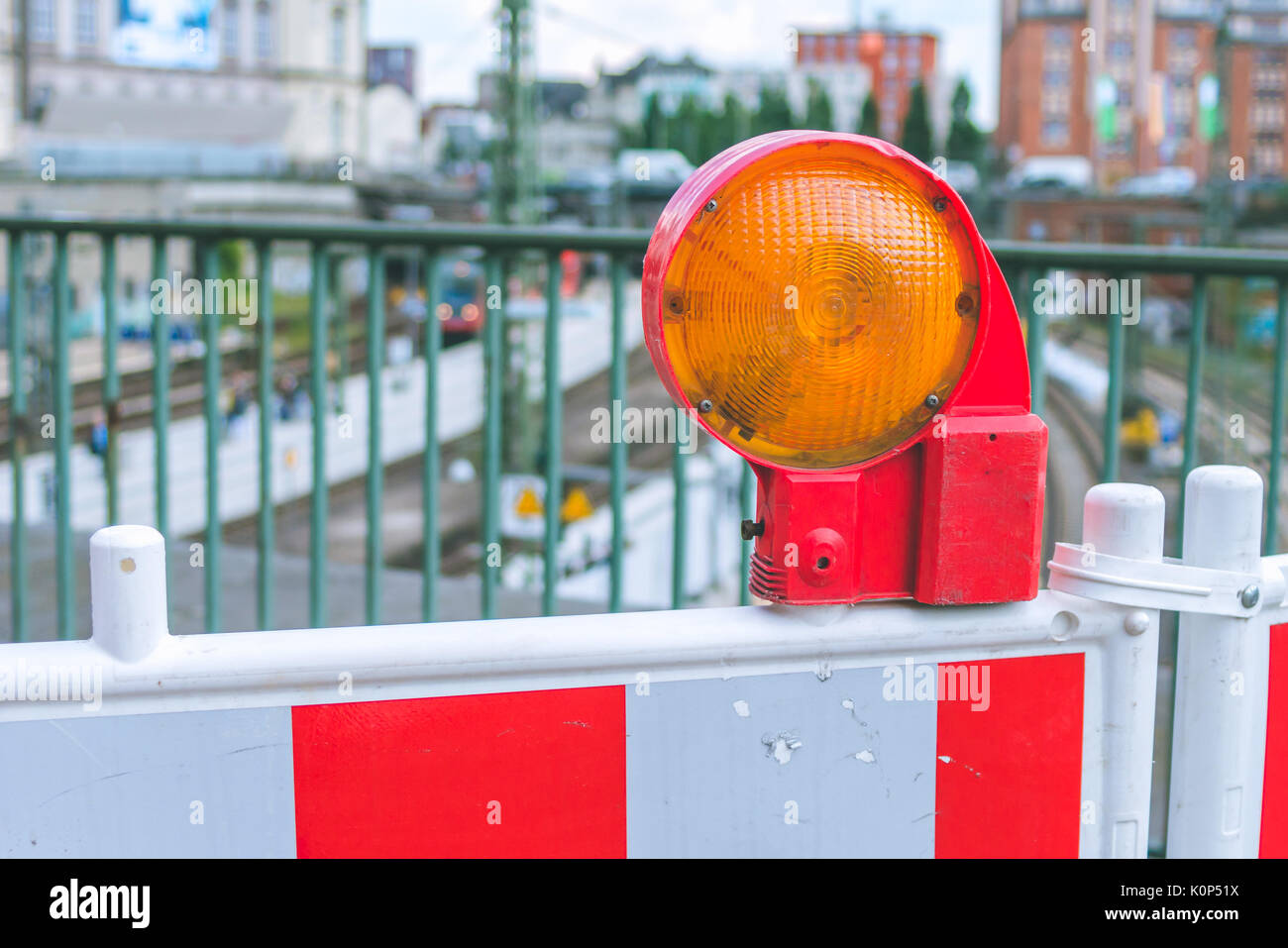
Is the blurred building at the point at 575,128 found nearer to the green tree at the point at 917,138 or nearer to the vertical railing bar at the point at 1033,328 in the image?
the green tree at the point at 917,138

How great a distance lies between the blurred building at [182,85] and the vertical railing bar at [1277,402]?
159 feet

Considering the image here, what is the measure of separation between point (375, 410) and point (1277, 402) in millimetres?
1888

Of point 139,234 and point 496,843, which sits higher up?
point 139,234

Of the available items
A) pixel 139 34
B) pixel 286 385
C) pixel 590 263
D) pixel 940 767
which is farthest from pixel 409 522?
pixel 139 34

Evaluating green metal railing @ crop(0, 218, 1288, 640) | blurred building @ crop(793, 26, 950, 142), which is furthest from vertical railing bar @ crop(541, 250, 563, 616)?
blurred building @ crop(793, 26, 950, 142)

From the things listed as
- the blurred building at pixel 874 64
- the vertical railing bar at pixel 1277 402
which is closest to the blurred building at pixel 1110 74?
the blurred building at pixel 874 64

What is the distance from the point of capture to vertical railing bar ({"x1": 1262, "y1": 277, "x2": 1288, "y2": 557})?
9.43ft

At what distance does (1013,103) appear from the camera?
9550cm

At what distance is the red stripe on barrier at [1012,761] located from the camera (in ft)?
4.73

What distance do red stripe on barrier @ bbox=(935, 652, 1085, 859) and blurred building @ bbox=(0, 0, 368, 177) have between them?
4972 cm
